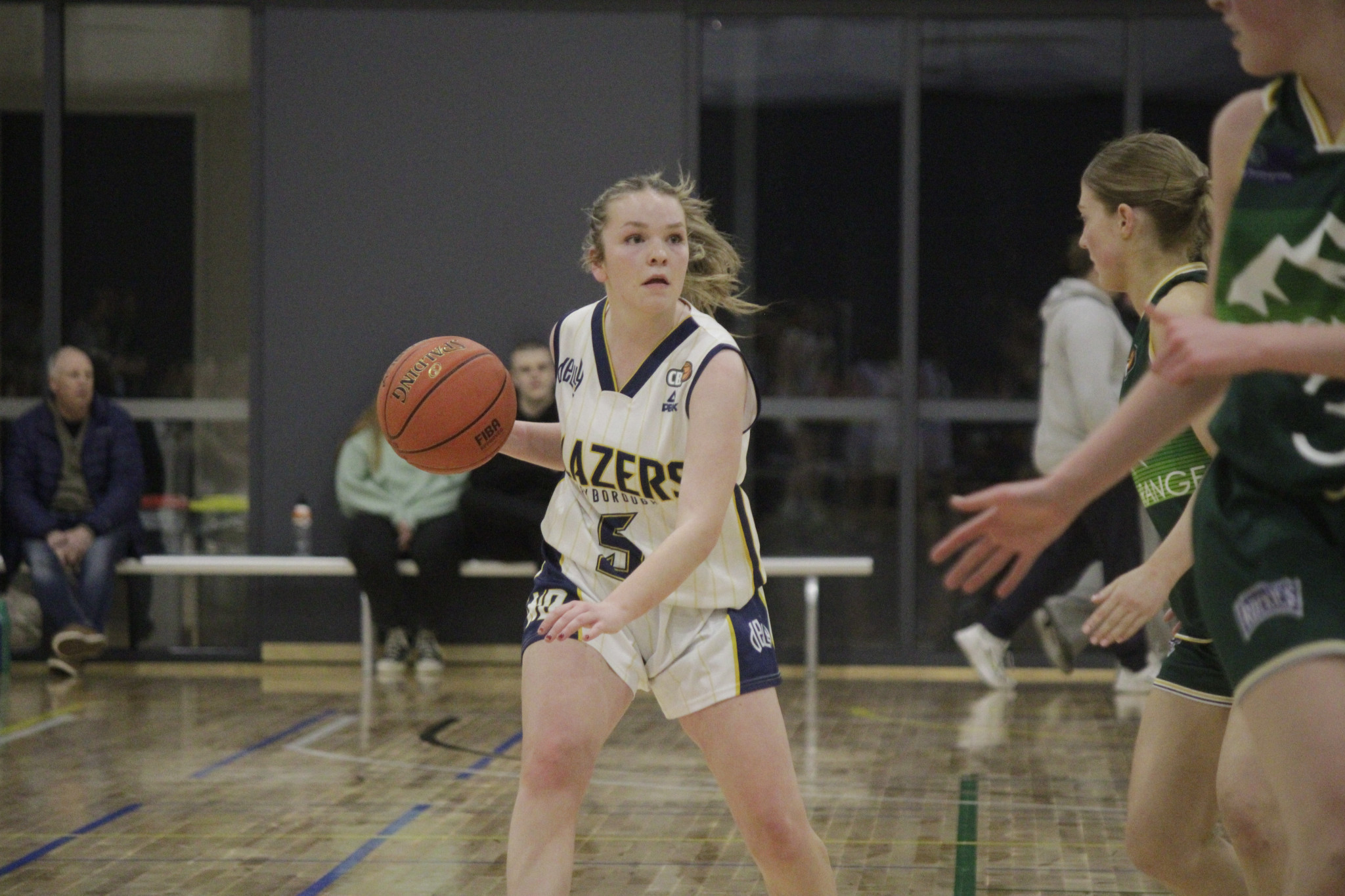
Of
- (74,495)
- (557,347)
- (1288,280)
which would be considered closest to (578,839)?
(557,347)

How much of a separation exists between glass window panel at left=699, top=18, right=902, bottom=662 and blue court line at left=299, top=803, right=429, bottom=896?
141 inches

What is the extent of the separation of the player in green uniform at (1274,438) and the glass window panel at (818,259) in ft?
20.0

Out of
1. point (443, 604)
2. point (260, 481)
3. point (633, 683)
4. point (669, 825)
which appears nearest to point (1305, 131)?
point (633, 683)

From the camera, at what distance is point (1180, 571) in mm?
2482

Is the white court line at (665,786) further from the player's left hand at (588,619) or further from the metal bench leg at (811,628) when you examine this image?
the metal bench leg at (811,628)

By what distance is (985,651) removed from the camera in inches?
278

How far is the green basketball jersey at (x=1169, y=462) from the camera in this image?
2.72 metres

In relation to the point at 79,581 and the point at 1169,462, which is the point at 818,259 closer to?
the point at 79,581

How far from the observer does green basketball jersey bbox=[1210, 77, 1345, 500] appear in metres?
1.81

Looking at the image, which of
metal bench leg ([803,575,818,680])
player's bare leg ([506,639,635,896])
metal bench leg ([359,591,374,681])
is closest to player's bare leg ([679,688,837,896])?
player's bare leg ([506,639,635,896])

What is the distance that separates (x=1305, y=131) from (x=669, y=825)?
3.15 metres

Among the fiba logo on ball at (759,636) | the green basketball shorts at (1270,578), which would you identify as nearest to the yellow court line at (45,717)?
the fiba logo on ball at (759,636)

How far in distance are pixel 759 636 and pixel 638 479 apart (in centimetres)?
35

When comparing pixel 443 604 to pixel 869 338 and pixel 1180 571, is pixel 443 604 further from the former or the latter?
pixel 1180 571
